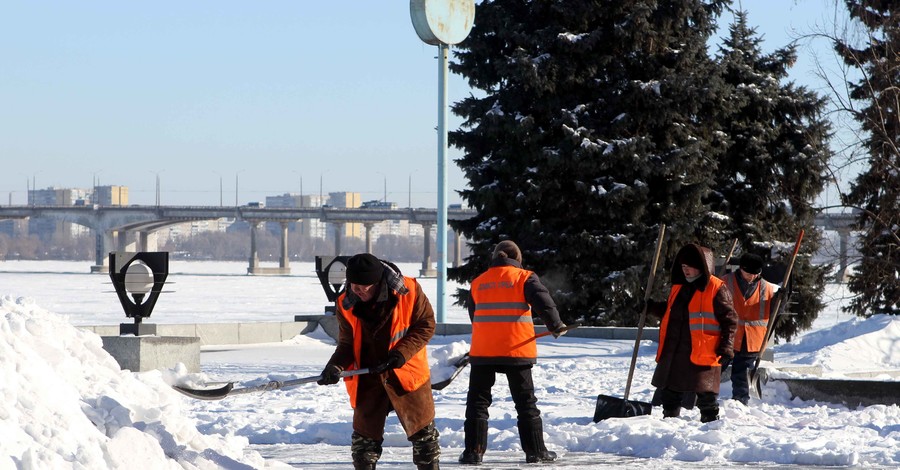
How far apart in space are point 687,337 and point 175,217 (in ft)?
292

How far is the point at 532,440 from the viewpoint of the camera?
800cm

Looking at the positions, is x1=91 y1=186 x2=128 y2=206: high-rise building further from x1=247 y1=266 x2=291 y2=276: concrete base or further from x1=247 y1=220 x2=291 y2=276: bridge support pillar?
x1=247 y1=266 x2=291 y2=276: concrete base

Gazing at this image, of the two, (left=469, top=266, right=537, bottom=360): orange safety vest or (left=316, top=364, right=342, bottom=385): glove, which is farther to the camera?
(left=469, top=266, right=537, bottom=360): orange safety vest

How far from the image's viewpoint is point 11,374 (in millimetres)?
6254

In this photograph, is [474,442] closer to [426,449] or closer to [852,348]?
[426,449]

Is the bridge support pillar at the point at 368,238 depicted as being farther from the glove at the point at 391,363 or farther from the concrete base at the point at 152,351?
the glove at the point at 391,363

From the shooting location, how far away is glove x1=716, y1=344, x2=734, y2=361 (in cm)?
918

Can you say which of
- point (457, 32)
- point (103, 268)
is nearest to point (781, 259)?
point (457, 32)

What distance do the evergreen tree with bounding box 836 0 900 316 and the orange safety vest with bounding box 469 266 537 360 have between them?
14303 millimetres

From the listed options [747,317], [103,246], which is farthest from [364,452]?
[103,246]

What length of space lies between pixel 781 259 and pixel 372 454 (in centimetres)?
2053

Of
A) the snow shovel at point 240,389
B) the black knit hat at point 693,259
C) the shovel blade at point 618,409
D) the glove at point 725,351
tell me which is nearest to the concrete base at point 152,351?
the shovel blade at point 618,409

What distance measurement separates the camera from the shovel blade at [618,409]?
31.9 feet

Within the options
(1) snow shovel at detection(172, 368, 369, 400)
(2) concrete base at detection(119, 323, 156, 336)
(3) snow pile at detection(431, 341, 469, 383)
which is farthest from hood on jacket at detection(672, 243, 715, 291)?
(2) concrete base at detection(119, 323, 156, 336)
